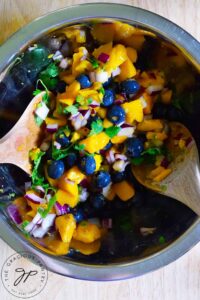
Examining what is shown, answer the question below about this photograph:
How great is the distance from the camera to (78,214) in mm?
1099

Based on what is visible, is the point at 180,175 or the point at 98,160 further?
the point at 98,160

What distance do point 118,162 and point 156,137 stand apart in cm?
10

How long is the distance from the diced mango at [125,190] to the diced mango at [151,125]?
13 centimetres

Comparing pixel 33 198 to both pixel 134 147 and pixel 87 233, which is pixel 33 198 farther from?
pixel 134 147

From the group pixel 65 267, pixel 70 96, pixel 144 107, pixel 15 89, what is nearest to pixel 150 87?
pixel 144 107

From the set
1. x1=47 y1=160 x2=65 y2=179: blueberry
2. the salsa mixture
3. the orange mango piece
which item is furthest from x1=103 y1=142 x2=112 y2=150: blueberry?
the orange mango piece

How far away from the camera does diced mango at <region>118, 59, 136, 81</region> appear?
3.41 feet

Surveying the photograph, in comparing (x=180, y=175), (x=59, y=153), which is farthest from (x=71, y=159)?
(x=180, y=175)

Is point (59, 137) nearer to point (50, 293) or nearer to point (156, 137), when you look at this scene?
point (156, 137)

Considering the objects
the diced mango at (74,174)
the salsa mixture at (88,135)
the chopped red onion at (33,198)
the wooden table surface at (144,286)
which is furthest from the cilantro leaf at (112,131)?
the wooden table surface at (144,286)

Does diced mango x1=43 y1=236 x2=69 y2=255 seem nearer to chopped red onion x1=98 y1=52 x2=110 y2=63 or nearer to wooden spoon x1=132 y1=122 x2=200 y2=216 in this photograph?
wooden spoon x1=132 y1=122 x2=200 y2=216

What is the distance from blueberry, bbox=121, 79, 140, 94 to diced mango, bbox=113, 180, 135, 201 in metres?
0.21

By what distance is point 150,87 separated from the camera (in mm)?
1073

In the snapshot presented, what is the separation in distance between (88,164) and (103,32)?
11.0 inches
